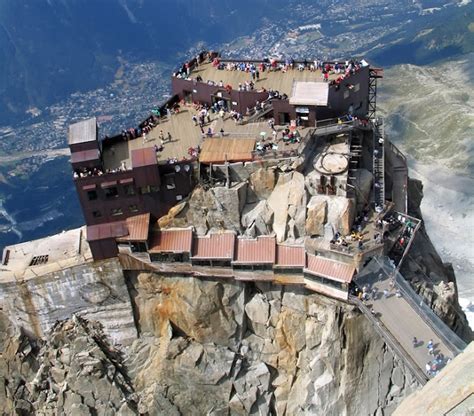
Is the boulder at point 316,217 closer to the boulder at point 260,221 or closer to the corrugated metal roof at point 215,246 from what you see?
the boulder at point 260,221

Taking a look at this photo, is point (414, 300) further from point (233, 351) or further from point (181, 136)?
point (181, 136)

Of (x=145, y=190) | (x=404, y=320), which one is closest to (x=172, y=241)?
(x=145, y=190)

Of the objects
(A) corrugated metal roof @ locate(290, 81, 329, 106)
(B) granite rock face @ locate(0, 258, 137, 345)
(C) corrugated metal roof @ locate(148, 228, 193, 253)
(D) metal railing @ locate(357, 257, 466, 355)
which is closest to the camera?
(D) metal railing @ locate(357, 257, 466, 355)

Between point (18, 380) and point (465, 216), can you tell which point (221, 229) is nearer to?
point (18, 380)

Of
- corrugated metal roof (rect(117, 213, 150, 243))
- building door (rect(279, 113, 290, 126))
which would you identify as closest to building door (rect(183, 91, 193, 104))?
building door (rect(279, 113, 290, 126))

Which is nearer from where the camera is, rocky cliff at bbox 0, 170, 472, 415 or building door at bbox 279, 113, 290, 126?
rocky cliff at bbox 0, 170, 472, 415

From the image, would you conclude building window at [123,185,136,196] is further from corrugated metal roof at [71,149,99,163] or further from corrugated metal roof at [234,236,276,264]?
corrugated metal roof at [234,236,276,264]

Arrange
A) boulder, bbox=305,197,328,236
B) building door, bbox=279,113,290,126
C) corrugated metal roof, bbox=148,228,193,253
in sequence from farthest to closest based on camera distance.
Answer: building door, bbox=279,113,290,126
corrugated metal roof, bbox=148,228,193,253
boulder, bbox=305,197,328,236

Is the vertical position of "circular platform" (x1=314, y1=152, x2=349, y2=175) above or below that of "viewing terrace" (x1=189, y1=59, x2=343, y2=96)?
below
